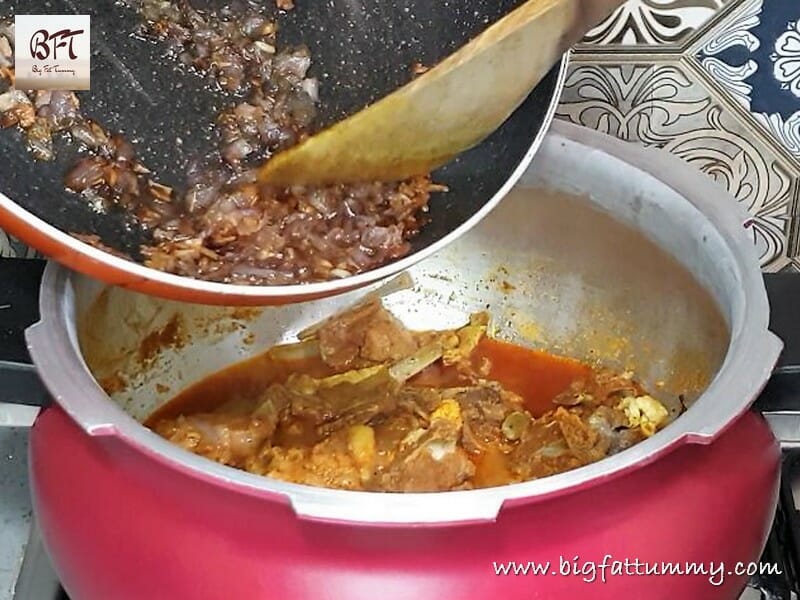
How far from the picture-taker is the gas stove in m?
0.88

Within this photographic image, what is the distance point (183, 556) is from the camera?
0.77 m

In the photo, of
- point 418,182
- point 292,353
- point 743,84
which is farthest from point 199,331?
point 743,84

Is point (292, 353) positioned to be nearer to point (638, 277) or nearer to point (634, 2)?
point (638, 277)

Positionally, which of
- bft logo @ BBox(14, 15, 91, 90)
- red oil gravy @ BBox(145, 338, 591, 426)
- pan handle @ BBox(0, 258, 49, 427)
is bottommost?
red oil gravy @ BBox(145, 338, 591, 426)

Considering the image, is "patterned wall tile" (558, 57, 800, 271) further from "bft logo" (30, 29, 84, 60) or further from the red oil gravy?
"bft logo" (30, 29, 84, 60)

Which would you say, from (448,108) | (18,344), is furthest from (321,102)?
(18,344)

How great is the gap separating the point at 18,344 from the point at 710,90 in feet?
2.14

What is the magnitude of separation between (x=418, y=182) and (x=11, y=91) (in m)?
0.31

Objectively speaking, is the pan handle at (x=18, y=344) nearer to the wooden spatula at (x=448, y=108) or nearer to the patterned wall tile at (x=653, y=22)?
the wooden spatula at (x=448, y=108)

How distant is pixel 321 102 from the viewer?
0.97 m

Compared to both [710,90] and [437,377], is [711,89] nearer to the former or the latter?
[710,90]

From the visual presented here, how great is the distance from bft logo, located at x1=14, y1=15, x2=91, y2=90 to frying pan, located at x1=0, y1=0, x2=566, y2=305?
0.03 m

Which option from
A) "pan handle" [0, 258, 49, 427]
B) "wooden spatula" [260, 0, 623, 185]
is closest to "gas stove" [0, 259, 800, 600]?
"pan handle" [0, 258, 49, 427]

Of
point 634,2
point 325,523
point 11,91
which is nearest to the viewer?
point 325,523
